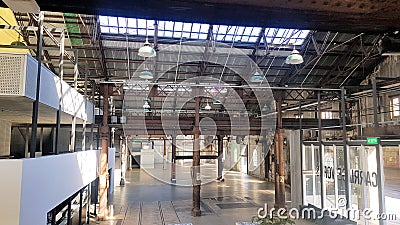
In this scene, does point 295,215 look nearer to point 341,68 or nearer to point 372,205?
point 372,205

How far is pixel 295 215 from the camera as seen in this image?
1173 centimetres

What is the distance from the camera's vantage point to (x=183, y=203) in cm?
1446

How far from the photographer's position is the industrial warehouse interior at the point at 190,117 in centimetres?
601

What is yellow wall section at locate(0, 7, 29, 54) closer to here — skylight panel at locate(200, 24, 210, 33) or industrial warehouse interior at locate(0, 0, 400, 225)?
industrial warehouse interior at locate(0, 0, 400, 225)

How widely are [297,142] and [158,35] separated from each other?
746cm

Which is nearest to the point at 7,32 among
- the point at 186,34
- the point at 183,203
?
the point at 186,34

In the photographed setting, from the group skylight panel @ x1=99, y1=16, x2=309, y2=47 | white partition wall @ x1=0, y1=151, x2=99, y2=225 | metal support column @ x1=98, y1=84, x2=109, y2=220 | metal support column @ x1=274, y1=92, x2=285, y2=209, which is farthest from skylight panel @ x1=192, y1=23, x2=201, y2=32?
white partition wall @ x1=0, y1=151, x2=99, y2=225

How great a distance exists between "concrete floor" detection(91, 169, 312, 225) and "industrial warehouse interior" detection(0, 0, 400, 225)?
75 millimetres

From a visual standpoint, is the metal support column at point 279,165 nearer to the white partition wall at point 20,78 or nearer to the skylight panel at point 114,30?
the skylight panel at point 114,30

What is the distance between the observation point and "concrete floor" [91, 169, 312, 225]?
11516mm

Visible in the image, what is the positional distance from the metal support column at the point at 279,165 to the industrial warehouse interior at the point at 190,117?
0.17ft

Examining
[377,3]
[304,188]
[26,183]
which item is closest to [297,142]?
[304,188]

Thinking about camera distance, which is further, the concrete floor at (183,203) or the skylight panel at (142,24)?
the skylight panel at (142,24)

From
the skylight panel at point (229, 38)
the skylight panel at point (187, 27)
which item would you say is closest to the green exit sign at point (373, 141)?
the skylight panel at point (229, 38)
